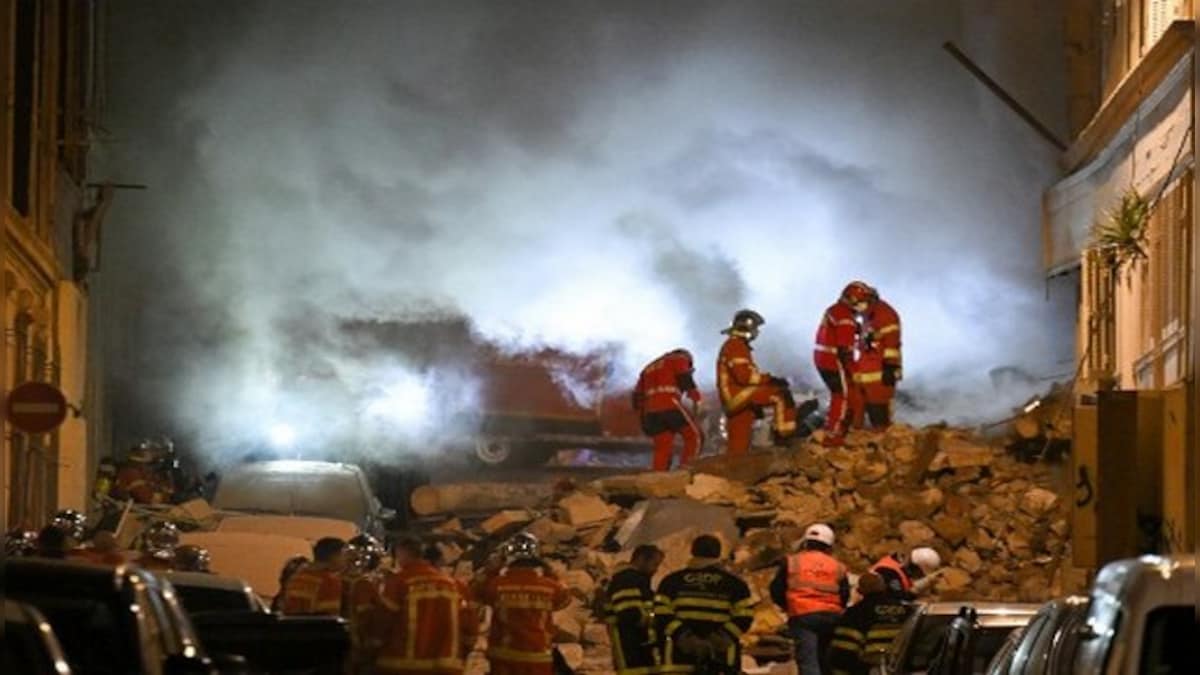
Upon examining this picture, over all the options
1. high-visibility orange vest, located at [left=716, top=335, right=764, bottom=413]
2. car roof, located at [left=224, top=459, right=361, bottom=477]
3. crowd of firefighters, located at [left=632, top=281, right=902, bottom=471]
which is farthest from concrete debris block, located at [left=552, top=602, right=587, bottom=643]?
crowd of firefighters, located at [left=632, top=281, right=902, bottom=471]

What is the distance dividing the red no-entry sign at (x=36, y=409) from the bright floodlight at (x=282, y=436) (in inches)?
601

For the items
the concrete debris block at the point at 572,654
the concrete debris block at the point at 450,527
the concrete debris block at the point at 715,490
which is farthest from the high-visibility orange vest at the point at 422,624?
the concrete debris block at the point at 450,527

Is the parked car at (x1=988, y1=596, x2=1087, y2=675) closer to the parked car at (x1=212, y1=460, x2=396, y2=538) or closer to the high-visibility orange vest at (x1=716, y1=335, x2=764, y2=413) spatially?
the parked car at (x1=212, y1=460, x2=396, y2=538)

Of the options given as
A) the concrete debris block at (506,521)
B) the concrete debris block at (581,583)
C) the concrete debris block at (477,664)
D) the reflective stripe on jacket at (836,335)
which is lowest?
the concrete debris block at (477,664)

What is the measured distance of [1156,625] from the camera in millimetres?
7688

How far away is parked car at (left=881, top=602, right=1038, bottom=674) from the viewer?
13.3 meters

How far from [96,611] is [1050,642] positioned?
11.1ft

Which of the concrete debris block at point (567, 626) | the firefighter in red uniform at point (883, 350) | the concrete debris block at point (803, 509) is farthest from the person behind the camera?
the firefighter in red uniform at point (883, 350)

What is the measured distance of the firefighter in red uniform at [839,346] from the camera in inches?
1012

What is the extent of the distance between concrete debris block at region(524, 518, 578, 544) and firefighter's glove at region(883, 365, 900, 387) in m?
3.40

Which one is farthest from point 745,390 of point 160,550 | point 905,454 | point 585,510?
point 160,550

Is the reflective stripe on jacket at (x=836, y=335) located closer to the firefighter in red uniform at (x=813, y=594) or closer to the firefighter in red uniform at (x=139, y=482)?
the firefighter in red uniform at (x=139, y=482)

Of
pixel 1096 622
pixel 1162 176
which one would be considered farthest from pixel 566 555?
pixel 1096 622

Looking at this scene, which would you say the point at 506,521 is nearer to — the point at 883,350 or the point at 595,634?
the point at 595,634
